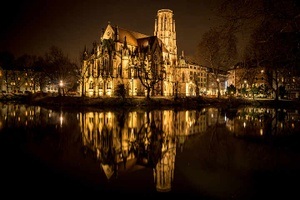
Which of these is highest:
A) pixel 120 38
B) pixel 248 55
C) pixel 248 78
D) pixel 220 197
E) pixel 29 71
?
pixel 120 38

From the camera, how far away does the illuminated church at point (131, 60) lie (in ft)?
208

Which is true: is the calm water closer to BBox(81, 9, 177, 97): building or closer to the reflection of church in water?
the reflection of church in water

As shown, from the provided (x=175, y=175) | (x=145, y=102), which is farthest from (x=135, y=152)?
(x=145, y=102)

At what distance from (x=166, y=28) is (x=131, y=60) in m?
25.0

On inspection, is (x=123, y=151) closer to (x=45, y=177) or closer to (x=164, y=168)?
(x=164, y=168)

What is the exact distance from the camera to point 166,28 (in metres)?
86.2

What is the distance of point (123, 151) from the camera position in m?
10.1

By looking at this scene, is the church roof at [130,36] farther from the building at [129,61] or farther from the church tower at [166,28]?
the church tower at [166,28]

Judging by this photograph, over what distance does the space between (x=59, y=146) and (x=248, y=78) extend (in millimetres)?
10506

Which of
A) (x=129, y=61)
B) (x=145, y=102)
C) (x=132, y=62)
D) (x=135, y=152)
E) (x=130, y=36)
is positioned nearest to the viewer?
(x=135, y=152)

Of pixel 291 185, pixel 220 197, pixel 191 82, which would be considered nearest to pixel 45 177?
pixel 220 197

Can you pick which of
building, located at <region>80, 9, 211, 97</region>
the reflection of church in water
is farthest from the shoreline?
the reflection of church in water

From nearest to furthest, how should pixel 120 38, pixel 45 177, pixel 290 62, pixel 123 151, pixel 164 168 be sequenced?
pixel 45 177 < pixel 164 168 < pixel 123 151 < pixel 290 62 < pixel 120 38

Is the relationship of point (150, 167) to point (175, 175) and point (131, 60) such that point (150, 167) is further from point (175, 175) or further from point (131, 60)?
point (131, 60)
